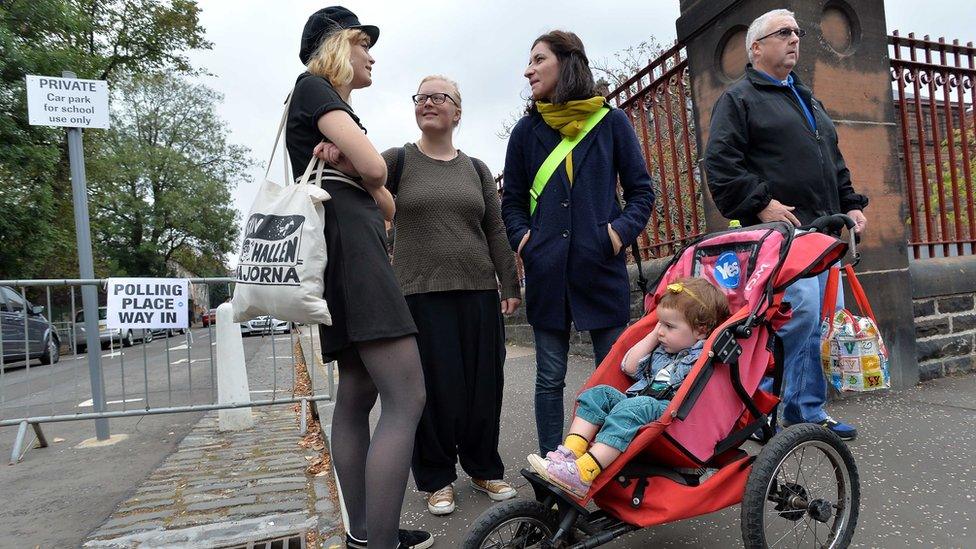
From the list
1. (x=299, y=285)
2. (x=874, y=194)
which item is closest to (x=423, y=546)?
(x=299, y=285)

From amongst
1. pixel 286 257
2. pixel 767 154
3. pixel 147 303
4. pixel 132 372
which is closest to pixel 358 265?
pixel 286 257

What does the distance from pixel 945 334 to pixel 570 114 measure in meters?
3.80

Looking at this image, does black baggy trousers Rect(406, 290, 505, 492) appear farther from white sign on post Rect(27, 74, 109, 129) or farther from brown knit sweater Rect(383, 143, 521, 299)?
white sign on post Rect(27, 74, 109, 129)

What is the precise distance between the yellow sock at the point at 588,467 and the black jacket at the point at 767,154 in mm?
1860

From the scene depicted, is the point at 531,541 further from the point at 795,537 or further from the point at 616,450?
the point at 795,537

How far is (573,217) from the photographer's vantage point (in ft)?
9.18

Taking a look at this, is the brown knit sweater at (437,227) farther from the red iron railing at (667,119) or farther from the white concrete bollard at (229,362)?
the white concrete bollard at (229,362)

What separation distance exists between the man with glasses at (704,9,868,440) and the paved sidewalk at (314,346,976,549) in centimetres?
34

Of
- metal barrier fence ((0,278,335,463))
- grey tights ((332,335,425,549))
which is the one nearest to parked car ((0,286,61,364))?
metal barrier fence ((0,278,335,463))

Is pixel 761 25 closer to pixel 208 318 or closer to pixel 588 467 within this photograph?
pixel 588 467

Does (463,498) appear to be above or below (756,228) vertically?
below

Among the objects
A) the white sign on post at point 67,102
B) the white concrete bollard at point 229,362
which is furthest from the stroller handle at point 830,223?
the white sign on post at point 67,102

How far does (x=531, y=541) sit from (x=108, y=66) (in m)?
27.8

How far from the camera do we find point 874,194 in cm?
424
